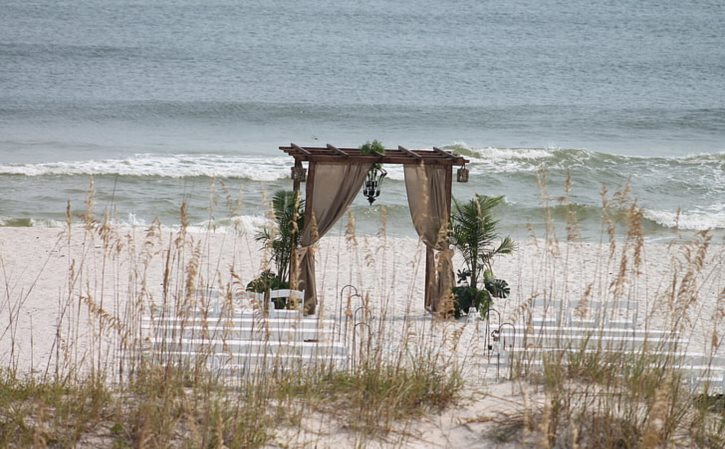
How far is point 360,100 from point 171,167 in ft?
45.7

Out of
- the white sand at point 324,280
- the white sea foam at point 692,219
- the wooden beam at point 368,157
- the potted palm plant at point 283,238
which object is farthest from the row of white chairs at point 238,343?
the white sea foam at point 692,219

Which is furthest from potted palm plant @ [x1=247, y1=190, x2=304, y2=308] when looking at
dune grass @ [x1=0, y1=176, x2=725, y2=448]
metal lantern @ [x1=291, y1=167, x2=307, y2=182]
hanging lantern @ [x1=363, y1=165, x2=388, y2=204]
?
dune grass @ [x1=0, y1=176, x2=725, y2=448]

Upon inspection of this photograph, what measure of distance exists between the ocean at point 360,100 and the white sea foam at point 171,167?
9 centimetres

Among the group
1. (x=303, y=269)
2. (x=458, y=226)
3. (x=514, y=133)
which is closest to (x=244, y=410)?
(x=303, y=269)

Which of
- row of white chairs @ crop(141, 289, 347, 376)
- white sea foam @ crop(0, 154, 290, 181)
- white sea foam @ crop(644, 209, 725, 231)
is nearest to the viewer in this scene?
row of white chairs @ crop(141, 289, 347, 376)

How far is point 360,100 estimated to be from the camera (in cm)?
3831

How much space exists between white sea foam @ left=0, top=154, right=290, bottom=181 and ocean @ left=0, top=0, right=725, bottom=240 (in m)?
0.09

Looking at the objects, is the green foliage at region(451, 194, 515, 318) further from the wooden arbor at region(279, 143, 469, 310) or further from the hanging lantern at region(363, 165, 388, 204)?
the hanging lantern at region(363, 165, 388, 204)

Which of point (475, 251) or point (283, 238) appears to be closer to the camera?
point (283, 238)

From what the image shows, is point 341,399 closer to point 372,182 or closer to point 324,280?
point 324,280

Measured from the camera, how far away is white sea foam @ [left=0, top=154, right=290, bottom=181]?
2439cm

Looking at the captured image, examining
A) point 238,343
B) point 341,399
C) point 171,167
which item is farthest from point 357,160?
point 171,167

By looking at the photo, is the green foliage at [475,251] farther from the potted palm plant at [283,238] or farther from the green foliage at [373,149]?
the potted palm plant at [283,238]

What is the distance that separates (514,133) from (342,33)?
21.2 m
